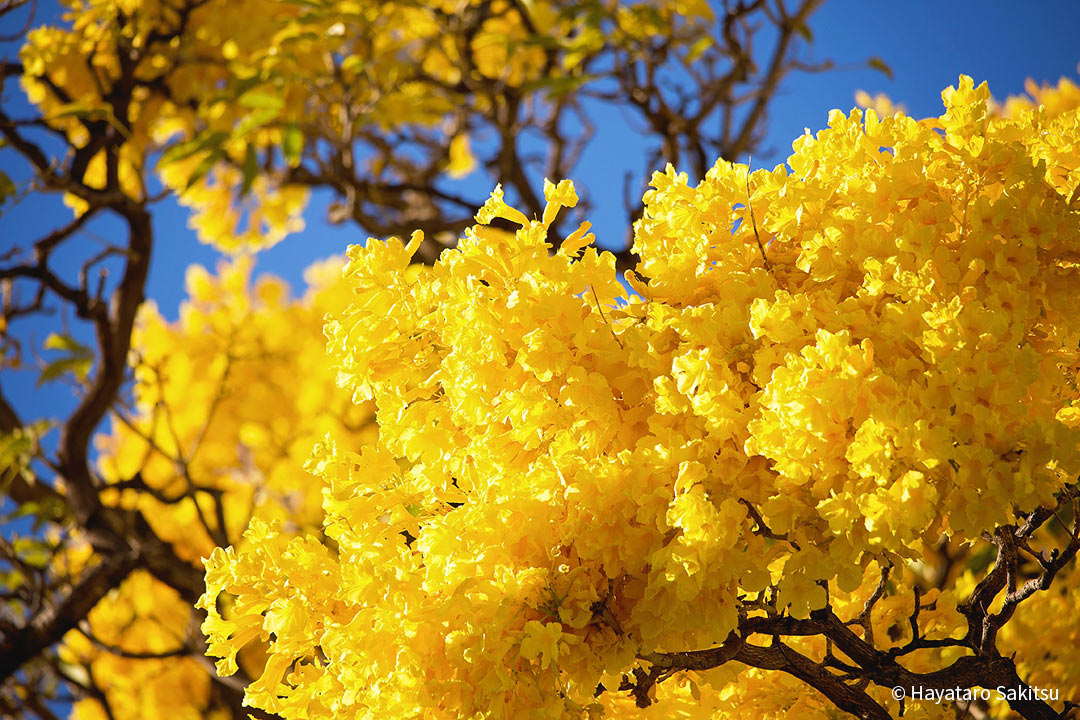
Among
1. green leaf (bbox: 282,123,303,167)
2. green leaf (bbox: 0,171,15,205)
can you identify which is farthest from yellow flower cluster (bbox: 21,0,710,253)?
green leaf (bbox: 0,171,15,205)

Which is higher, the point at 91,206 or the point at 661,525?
the point at 91,206

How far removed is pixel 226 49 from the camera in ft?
11.4

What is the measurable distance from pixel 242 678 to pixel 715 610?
1.63 meters

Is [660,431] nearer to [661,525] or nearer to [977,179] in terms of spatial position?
[661,525]

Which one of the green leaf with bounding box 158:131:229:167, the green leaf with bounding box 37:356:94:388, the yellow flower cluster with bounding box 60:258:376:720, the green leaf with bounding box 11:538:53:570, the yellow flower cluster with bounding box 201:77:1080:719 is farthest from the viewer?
the yellow flower cluster with bounding box 60:258:376:720

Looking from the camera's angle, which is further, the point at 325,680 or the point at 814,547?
the point at 325,680

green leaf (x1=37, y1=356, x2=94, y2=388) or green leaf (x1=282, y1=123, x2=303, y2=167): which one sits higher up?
green leaf (x1=282, y1=123, x2=303, y2=167)

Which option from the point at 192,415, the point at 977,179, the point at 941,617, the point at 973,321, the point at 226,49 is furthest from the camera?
the point at 192,415

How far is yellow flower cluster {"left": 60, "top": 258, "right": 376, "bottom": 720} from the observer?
Answer: 3.94 m

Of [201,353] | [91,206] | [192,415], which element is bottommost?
[91,206]

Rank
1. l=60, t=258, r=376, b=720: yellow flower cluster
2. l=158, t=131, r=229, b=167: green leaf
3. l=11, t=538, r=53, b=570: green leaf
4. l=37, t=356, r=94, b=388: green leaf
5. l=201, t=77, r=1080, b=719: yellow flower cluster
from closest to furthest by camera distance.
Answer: l=201, t=77, r=1080, b=719: yellow flower cluster, l=158, t=131, r=229, b=167: green leaf, l=37, t=356, r=94, b=388: green leaf, l=11, t=538, r=53, b=570: green leaf, l=60, t=258, r=376, b=720: yellow flower cluster

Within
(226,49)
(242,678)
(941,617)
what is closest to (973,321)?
(941,617)

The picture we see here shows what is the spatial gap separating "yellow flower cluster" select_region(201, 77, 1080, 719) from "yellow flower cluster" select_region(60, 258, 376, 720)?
294 centimetres

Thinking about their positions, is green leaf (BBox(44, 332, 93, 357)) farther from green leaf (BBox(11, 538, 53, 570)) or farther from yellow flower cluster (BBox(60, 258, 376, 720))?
yellow flower cluster (BBox(60, 258, 376, 720))
